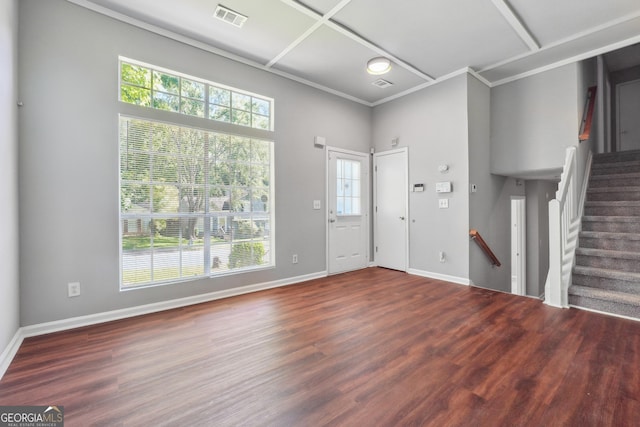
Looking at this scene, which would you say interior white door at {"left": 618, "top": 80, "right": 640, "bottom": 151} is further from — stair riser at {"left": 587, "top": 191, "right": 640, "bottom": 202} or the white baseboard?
the white baseboard

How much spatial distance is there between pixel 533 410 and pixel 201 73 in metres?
4.29

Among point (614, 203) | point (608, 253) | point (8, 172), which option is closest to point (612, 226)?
point (614, 203)

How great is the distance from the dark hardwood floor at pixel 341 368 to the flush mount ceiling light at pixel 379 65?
3.10 m

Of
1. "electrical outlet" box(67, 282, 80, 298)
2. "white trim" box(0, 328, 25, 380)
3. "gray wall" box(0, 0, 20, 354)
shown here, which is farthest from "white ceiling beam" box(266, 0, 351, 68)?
"white trim" box(0, 328, 25, 380)

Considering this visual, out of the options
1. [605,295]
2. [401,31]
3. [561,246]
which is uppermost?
[401,31]

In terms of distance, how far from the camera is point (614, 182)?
423 centimetres

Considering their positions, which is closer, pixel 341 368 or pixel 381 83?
pixel 341 368

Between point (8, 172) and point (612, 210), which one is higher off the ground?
point (8, 172)

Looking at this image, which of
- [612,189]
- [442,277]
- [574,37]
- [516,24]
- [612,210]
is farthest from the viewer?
[442,277]

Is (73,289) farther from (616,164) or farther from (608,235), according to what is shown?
(616,164)

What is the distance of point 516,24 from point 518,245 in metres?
3.86

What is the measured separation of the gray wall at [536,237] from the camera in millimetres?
5587

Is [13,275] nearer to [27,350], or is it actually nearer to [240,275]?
[27,350]

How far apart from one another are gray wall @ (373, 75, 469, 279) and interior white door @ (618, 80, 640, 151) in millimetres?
4469
